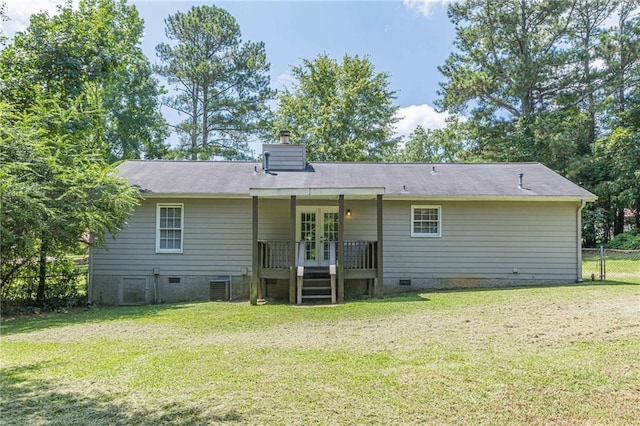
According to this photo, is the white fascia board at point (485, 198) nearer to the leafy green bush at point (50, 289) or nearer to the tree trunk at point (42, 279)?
the leafy green bush at point (50, 289)

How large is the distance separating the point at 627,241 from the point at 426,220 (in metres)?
15.1

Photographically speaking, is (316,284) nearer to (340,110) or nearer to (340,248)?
(340,248)

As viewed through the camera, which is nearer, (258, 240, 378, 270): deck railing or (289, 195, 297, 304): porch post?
(289, 195, 297, 304): porch post

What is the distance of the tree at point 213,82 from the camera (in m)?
26.3

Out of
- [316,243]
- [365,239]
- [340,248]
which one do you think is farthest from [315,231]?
[340,248]

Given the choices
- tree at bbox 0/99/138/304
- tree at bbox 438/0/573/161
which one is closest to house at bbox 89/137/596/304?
tree at bbox 0/99/138/304

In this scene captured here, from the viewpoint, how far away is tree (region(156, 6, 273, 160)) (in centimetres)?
2628

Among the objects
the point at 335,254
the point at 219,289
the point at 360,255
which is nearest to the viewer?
the point at 335,254

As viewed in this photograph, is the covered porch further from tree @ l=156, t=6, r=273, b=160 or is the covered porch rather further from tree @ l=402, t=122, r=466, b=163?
tree @ l=402, t=122, r=466, b=163

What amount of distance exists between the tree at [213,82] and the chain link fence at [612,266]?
784 inches

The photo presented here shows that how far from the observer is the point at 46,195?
28.9ft

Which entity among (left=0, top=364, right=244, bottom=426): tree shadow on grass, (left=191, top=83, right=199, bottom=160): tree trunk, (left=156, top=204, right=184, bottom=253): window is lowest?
(left=0, top=364, right=244, bottom=426): tree shadow on grass

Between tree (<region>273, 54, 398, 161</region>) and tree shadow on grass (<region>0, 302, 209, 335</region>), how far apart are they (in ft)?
57.3

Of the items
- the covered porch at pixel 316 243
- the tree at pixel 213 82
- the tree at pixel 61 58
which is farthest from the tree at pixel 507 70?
the tree at pixel 61 58
